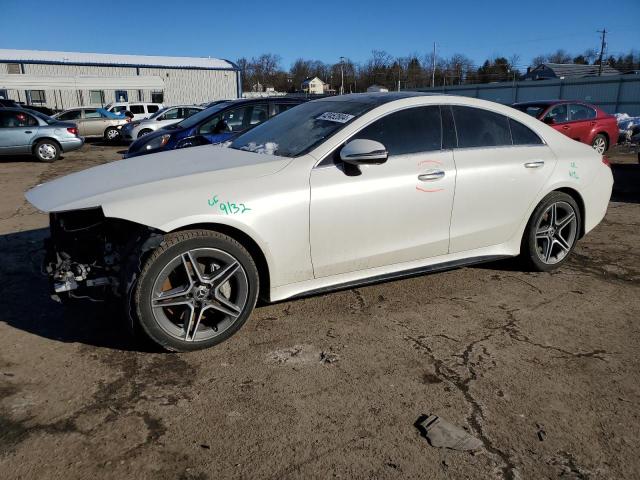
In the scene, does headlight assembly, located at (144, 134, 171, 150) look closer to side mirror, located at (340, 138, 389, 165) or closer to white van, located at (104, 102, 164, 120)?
side mirror, located at (340, 138, 389, 165)

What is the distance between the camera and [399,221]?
144 inches

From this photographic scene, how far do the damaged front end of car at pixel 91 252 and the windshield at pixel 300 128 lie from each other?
1.20 metres

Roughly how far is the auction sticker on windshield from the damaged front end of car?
61.7 inches

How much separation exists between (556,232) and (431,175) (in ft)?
5.31

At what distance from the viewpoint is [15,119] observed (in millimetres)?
13953

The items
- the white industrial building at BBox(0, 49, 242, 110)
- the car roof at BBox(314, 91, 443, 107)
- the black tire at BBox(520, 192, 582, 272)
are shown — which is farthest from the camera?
the white industrial building at BBox(0, 49, 242, 110)

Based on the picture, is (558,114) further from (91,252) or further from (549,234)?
(91,252)

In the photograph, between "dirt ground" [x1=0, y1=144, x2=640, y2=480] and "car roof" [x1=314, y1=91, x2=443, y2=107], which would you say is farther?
"car roof" [x1=314, y1=91, x2=443, y2=107]

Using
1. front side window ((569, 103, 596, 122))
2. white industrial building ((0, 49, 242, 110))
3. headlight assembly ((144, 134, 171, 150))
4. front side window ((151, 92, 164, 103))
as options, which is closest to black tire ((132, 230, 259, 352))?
headlight assembly ((144, 134, 171, 150))

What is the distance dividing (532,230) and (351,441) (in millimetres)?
2850

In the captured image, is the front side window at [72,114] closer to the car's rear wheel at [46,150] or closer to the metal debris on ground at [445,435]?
the car's rear wheel at [46,150]

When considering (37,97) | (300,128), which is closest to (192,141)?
(300,128)

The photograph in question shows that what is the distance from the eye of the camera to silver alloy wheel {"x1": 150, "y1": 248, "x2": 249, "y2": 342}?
3070mm

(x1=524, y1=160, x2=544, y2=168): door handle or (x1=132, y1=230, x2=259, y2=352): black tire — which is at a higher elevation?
(x1=524, y1=160, x2=544, y2=168): door handle
